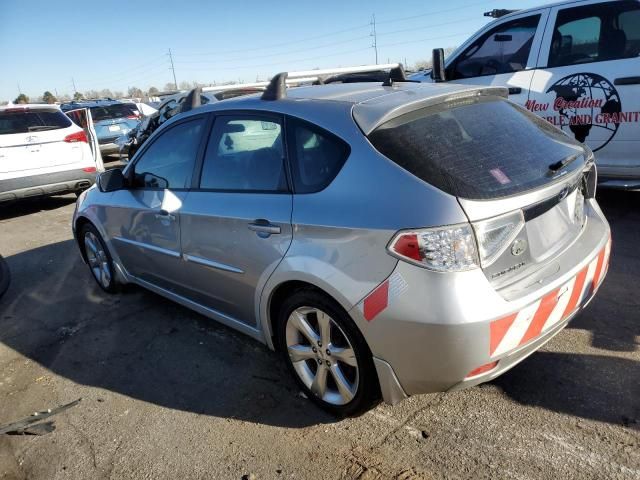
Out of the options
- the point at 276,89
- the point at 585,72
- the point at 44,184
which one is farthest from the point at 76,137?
the point at 585,72

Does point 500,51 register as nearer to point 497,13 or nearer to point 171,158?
point 497,13

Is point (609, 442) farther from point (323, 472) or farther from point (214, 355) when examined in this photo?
point (214, 355)

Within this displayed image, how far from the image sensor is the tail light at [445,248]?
2.08 metres

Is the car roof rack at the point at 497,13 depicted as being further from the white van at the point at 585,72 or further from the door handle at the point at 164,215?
the door handle at the point at 164,215

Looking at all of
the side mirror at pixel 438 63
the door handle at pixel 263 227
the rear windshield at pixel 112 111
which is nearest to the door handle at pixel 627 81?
the side mirror at pixel 438 63

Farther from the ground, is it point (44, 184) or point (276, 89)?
point (276, 89)

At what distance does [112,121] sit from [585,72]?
11.9 metres

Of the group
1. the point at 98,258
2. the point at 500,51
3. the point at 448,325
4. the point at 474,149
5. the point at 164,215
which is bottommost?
the point at 98,258

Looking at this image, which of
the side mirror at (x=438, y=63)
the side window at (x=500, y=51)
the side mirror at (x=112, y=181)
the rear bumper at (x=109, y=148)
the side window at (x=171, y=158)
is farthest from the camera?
the rear bumper at (x=109, y=148)

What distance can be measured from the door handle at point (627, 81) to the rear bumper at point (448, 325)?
3088mm

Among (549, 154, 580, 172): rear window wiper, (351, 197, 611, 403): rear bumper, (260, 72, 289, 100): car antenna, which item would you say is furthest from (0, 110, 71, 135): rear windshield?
(549, 154, 580, 172): rear window wiper

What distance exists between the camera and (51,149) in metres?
8.19

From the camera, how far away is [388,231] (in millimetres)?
2160

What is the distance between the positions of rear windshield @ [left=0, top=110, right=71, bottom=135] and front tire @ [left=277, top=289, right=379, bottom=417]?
7133mm
